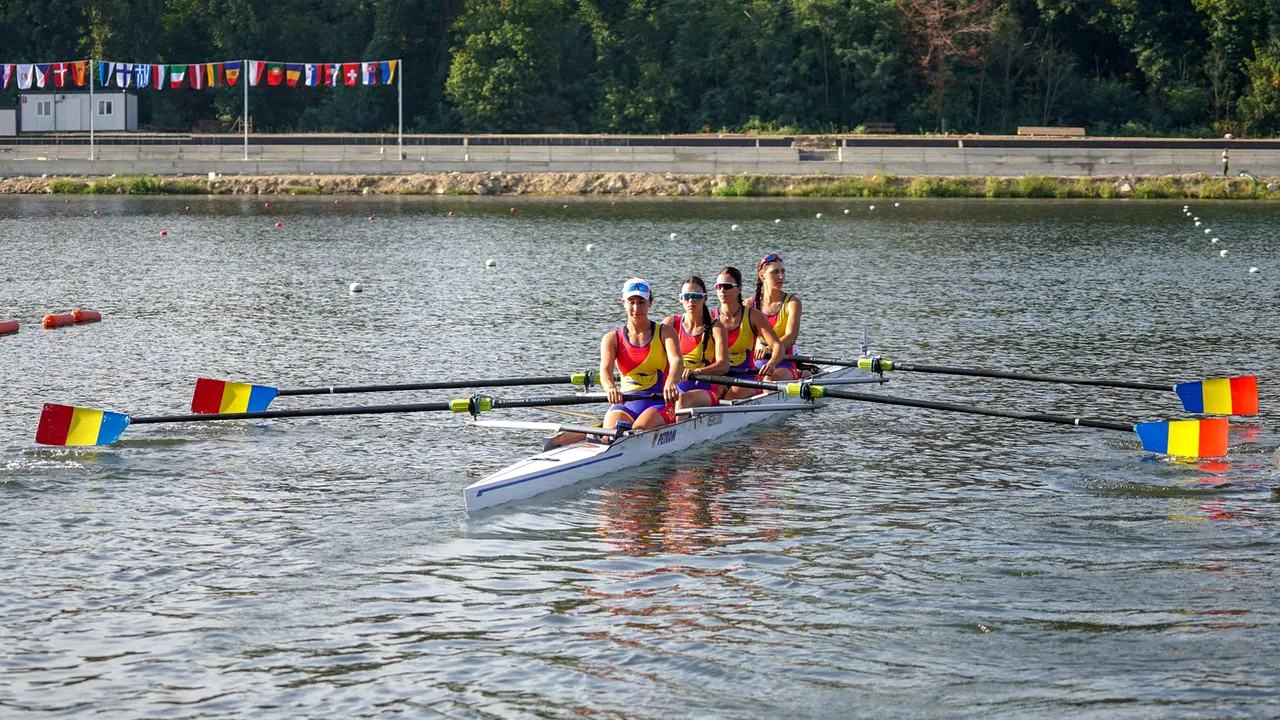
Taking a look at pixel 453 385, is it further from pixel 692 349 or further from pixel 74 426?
pixel 74 426

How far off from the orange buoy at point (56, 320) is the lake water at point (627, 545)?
44cm

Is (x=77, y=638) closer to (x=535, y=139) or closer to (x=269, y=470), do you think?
(x=269, y=470)

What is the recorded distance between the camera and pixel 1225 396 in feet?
52.4

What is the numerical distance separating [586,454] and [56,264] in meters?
22.2

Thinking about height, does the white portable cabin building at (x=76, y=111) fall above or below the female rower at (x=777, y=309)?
above

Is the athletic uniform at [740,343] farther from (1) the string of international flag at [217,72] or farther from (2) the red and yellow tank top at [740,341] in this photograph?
(1) the string of international flag at [217,72]

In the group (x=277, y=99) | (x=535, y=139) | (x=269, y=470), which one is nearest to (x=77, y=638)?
(x=269, y=470)

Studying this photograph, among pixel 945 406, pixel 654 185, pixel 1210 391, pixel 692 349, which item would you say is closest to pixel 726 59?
pixel 654 185

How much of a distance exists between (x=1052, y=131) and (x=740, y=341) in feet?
158

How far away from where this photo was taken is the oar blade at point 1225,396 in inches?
626

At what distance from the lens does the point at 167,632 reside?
9.52 meters

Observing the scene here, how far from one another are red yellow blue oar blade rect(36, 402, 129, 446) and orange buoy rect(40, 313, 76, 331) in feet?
29.9

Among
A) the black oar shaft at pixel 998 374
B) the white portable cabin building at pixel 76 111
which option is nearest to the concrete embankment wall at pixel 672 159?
the white portable cabin building at pixel 76 111

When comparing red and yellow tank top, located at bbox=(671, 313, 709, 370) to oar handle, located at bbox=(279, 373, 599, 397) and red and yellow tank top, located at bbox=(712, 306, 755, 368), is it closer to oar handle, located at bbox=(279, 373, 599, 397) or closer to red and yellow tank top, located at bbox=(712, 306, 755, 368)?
red and yellow tank top, located at bbox=(712, 306, 755, 368)
